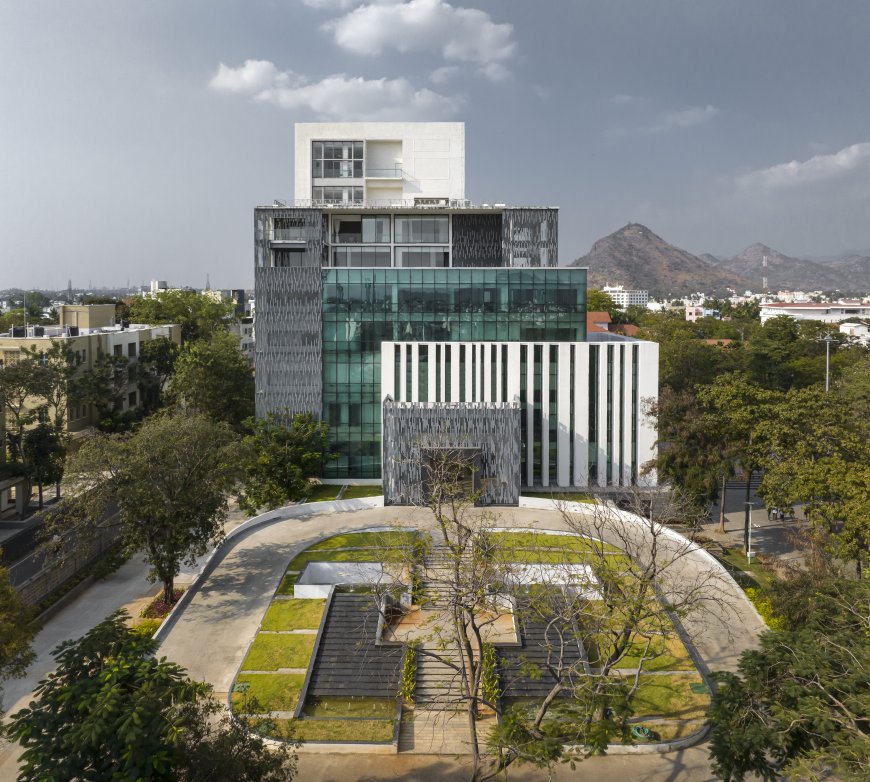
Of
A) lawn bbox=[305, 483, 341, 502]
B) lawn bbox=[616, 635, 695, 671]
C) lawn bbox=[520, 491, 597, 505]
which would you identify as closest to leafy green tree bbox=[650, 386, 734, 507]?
lawn bbox=[520, 491, 597, 505]

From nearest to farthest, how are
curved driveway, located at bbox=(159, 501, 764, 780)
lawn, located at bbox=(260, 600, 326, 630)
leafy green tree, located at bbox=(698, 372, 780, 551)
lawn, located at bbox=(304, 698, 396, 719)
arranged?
curved driveway, located at bbox=(159, 501, 764, 780) → lawn, located at bbox=(304, 698, 396, 719) → lawn, located at bbox=(260, 600, 326, 630) → leafy green tree, located at bbox=(698, 372, 780, 551)

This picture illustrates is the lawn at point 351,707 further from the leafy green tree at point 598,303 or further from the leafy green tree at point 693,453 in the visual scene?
the leafy green tree at point 598,303

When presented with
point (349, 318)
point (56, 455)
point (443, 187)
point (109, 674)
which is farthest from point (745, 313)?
point (109, 674)

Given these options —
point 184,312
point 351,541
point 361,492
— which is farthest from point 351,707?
point 184,312

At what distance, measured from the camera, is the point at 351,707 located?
1830 cm

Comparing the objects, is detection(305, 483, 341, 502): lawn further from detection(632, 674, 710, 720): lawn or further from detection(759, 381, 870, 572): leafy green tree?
detection(759, 381, 870, 572): leafy green tree

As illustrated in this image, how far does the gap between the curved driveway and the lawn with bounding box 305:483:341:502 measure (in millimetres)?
2407

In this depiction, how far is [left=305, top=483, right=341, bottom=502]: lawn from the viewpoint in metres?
34.2

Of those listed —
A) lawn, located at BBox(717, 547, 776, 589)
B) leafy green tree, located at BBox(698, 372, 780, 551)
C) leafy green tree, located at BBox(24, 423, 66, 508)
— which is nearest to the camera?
lawn, located at BBox(717, 547, 776, 589)

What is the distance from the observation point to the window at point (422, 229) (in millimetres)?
41438

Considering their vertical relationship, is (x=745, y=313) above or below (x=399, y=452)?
above

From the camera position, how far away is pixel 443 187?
44.4m

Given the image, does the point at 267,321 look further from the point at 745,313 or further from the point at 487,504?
the point at 745,313

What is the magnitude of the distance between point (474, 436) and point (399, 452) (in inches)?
145
